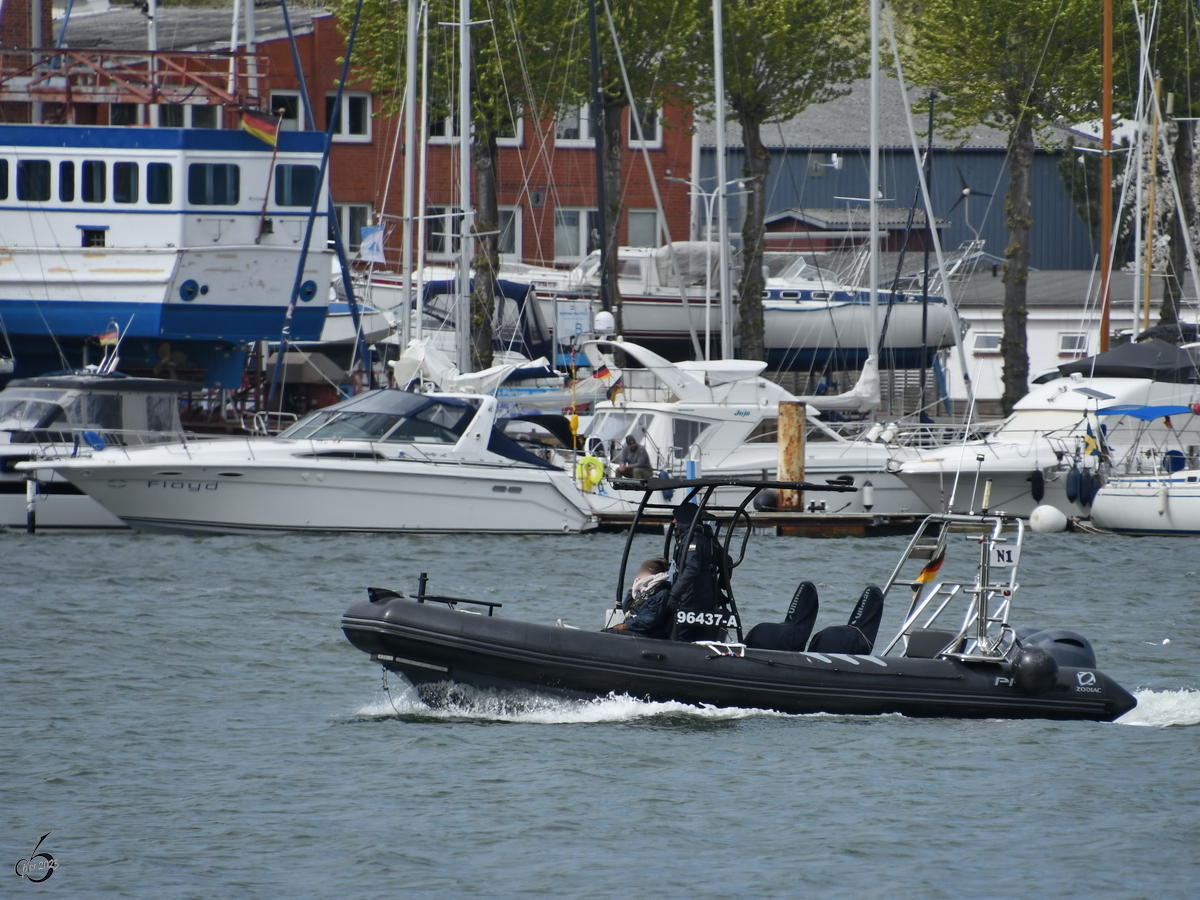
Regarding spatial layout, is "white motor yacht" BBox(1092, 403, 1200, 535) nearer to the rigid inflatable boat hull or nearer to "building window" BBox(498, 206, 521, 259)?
the rigid inflatable boat hull

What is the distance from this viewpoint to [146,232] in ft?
100.0

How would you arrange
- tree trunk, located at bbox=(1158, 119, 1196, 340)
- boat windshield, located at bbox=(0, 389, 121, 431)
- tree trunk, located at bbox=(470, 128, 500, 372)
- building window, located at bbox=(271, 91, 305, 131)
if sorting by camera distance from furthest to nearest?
building window, located at bbox=(271, 91, 305, 131)
tree trunk, located at bbox=(1158, 119, 1196, 340)
tree trunk, located at bbox=(470, 128, 500, 372)
boat windshield, located at bbox=(0, 389, 121, 431)

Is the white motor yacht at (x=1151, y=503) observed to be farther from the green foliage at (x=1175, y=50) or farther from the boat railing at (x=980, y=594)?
the boat railing at (x=980, y=594)

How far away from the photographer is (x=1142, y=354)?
97.2ft

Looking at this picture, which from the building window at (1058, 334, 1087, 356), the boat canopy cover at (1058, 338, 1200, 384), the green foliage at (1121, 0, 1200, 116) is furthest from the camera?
the building window at (1058, 334, 1087, 356)

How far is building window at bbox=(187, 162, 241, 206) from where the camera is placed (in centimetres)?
3042

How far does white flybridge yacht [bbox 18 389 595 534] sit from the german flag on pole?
771 cm

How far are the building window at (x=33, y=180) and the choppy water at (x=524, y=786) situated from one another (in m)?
14.9

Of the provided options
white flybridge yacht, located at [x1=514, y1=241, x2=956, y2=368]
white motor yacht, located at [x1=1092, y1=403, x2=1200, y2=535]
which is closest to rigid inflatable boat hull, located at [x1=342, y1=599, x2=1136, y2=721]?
white motor yacht, located at [x1=1092, y1=403, x2=1200, y2=535]

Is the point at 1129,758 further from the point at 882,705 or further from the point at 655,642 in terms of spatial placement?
the point at 655,642

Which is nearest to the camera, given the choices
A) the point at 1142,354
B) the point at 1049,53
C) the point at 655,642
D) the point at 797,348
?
the point at 655,642

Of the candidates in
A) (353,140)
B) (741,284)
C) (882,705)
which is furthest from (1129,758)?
(353,140)

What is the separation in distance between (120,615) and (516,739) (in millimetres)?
7163

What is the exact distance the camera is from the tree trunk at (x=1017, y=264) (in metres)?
34.3
